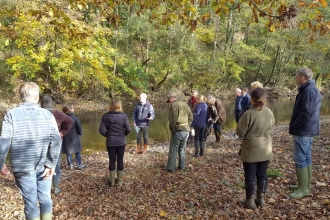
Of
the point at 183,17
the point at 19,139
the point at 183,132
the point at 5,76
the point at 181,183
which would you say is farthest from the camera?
the point at 5,76

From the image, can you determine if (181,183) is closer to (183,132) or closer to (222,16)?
(183,132)

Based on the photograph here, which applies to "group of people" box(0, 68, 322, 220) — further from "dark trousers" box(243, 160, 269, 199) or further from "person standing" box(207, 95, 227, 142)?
"person standing" box(207, 95, 227, 142)

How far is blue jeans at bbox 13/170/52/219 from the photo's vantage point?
392 centimetres

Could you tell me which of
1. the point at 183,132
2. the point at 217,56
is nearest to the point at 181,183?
the point at 183,132

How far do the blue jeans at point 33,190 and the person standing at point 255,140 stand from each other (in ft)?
10.7

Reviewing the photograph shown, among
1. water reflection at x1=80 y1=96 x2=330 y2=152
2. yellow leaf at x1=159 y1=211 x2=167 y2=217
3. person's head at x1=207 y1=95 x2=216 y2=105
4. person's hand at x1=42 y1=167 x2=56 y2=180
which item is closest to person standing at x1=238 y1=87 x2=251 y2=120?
person's head at x1=207 y1=95 x2=216 y2=105

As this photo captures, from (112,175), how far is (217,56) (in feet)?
104

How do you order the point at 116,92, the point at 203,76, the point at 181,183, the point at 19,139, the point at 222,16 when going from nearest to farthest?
the point at 19,139, the point at 222,16, the point at 181,183, the point at 116,92, the point at 203,76

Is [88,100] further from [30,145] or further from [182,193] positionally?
[30,145]

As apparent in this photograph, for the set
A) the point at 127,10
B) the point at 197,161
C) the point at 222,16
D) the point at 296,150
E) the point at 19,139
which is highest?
the point at 127,10

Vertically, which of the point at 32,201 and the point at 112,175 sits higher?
the point at 32,201

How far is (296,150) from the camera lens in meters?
5.40

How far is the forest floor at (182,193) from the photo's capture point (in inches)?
202

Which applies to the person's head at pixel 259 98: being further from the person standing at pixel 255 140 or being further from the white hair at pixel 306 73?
the white hair at pixel 306 73
